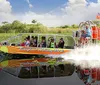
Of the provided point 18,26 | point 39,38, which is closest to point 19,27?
point 18,26

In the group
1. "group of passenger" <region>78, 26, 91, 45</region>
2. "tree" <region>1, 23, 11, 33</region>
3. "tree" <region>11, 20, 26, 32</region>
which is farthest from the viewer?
"tree" <region>11, 20, 26, 32</region>

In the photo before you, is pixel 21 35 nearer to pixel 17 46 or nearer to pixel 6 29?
pixel 17 46

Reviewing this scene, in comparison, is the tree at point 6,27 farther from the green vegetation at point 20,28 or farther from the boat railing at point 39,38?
the boat railing at point 39,38

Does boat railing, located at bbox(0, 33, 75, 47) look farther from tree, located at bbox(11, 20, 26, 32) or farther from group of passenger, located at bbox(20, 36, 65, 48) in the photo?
tree, located at bbox(11, 20, 26, 32)

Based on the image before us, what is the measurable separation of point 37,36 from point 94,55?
13.3 ft

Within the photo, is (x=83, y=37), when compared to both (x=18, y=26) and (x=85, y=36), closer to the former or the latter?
(x=85, y=36)

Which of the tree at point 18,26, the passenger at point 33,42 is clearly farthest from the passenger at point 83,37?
the tree at point 18,26

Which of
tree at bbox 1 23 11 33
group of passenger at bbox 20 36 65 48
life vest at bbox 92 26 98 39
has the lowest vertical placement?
group of passenger at bbox 20 36 65 48

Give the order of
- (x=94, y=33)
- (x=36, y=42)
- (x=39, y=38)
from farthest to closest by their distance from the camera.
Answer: (x=94, y=33) < (x=39, y=38) < (x=36, y=42)

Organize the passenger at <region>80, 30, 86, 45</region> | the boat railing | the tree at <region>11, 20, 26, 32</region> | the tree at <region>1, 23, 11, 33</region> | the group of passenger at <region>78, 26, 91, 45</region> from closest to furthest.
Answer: the boat railing → the group of passenger at <region>78, 26, 91, 45</region> → the passenger at <region>80, 30, 86, 45</region> → the tree at <region>1, 23, 11, 33</region> → the tree at <region>11, 20, 26, 32</region>

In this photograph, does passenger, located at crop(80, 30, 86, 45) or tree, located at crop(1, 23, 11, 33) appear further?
tree, located at crop(1, 23, 11, 33)

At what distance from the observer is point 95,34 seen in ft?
63.4

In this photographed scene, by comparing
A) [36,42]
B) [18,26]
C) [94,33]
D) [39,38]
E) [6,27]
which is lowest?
[36,42]

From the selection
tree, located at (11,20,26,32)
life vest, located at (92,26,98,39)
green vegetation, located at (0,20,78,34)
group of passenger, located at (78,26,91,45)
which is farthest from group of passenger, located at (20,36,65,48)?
tree, located at (11,20,26,32)
